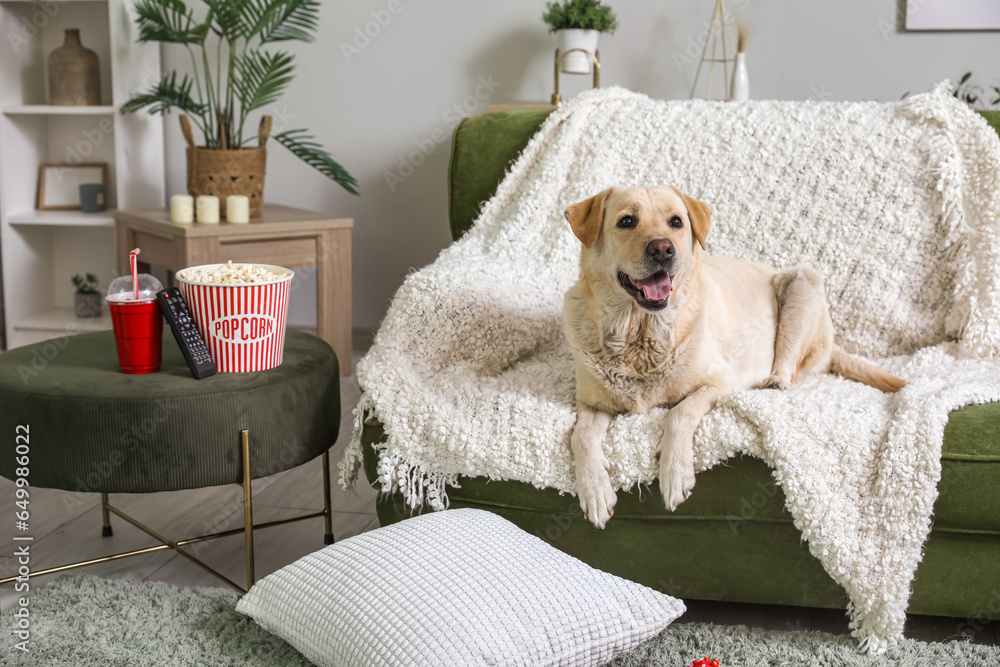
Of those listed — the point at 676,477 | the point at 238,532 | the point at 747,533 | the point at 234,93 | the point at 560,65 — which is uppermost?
the point at 560,65

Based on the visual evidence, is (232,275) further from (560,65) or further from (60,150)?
(60,150)

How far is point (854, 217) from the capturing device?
7.79 feet

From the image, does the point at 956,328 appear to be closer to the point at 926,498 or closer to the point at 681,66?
the point at 926,498

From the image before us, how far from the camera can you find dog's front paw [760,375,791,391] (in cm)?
208

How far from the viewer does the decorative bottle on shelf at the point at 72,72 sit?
4.05 metres

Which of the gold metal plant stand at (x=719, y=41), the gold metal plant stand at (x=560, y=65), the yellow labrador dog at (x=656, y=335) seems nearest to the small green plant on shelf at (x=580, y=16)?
the gold metal plant stand at (x=560, y=65)

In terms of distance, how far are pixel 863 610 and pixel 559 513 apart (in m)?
0.62

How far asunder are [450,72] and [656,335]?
259 cm

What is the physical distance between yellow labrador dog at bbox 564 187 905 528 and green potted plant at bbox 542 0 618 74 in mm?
1879

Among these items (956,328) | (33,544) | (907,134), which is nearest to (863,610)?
(956,328)

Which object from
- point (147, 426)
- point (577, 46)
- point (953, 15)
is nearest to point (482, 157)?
point (577, 46)

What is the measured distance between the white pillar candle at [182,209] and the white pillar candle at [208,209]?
0.03 m

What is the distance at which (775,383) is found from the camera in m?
2.11

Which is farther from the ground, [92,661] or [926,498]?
[926,498]
